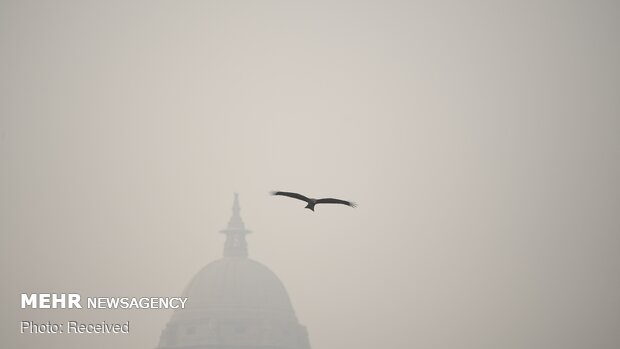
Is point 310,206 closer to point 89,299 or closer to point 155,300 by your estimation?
point 89,299

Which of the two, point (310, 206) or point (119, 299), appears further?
point (119, 299)

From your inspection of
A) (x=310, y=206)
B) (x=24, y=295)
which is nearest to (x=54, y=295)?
(x=24, y=295)

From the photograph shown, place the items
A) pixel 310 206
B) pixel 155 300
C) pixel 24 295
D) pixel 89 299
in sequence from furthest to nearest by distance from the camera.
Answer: pixel 155 300 → pixel 89 299 → pixel 24 295 → pixel 310 206

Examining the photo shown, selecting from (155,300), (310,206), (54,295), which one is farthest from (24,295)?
(310,206)

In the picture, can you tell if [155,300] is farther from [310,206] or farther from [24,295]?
[310,206]

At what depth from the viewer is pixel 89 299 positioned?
153 metres

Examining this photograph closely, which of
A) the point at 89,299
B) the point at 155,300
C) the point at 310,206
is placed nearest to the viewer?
the point at 310,206

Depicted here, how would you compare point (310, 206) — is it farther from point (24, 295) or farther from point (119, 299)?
point (119, 299)

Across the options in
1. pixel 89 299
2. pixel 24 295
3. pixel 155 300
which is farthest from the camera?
pixel 155 300

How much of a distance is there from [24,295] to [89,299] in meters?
14.0

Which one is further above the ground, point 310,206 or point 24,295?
point 24,295

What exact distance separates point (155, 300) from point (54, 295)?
135 ft

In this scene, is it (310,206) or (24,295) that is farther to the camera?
(24,295)

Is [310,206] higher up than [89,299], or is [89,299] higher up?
[89,299]
